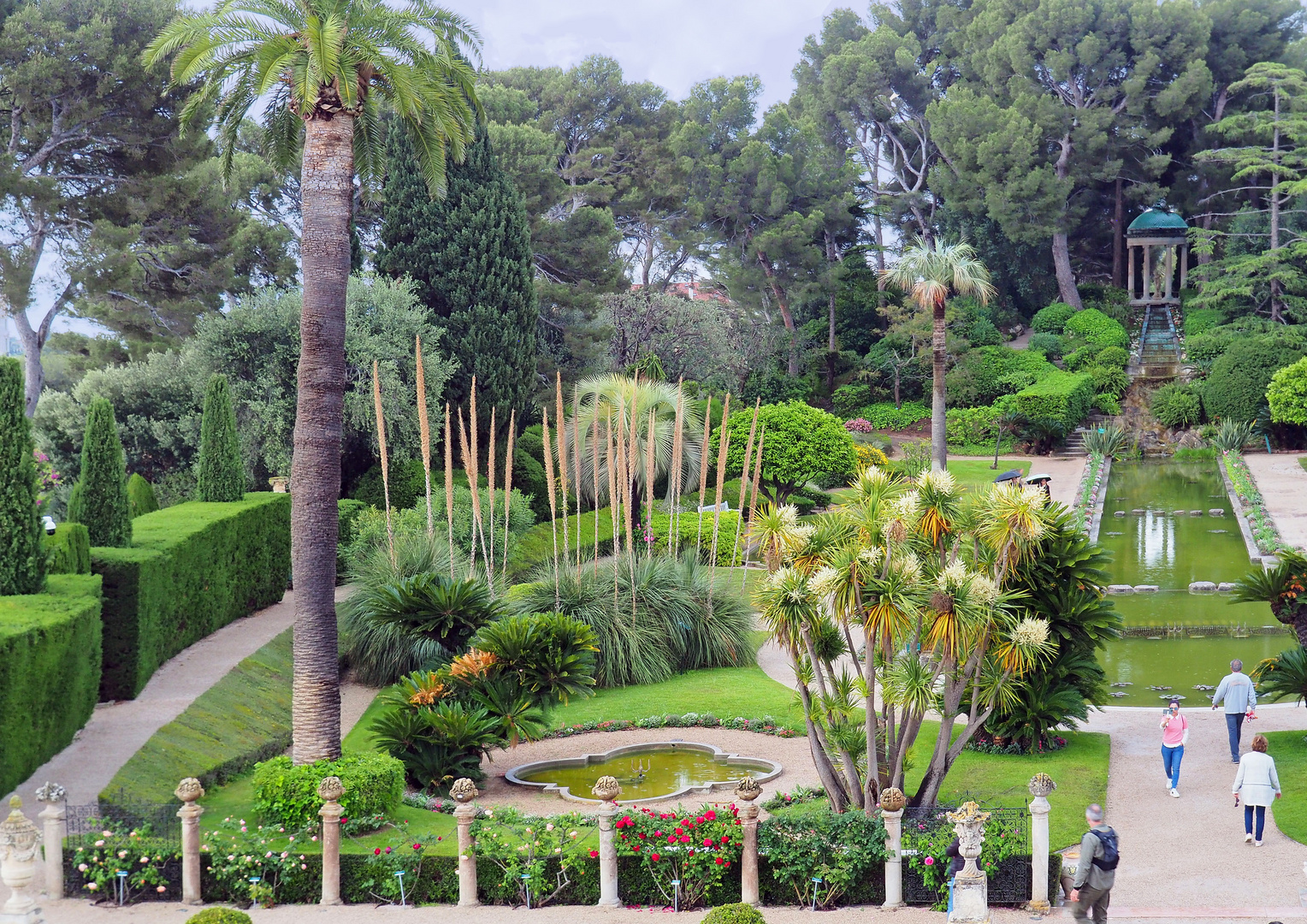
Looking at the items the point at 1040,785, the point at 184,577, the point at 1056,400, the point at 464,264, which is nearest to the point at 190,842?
the point at 1040,785

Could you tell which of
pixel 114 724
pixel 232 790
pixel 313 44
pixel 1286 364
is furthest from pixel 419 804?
pixel 1286 364

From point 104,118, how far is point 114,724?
700 inches

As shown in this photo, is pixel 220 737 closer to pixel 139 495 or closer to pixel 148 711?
pixel 148 711

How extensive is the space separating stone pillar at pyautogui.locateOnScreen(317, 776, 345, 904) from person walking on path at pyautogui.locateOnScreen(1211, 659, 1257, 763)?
30.5 ft

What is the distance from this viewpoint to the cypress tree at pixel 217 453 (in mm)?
19969

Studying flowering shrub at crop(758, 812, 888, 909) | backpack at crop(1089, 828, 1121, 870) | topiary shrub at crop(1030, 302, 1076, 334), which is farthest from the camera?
topiary shrub at crop(1030, 302, 1076, 334)

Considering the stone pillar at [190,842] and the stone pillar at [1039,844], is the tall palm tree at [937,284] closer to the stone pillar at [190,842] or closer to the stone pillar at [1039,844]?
the stone pillar at [1039,844]

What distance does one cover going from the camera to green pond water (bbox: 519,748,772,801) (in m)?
13.5

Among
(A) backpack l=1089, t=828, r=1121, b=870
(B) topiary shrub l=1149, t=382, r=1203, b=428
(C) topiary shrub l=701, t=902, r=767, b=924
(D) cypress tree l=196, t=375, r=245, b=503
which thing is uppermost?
(B) topiary shrub l=1149, t=382, r=1203, b=428

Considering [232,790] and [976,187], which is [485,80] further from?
[232,790]

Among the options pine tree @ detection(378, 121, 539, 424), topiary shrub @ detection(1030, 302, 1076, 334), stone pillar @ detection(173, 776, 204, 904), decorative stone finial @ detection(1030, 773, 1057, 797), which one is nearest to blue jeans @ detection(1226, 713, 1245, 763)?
decorative stone finial @ detection(1030, 773, 1057, 797)

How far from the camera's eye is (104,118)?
26734 millimetres

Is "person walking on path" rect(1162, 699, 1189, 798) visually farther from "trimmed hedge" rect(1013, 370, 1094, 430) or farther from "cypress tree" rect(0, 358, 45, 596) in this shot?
"trimmed hedge" rect(1013, 370, 1094, 430)

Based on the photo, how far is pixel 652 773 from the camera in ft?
46.2
